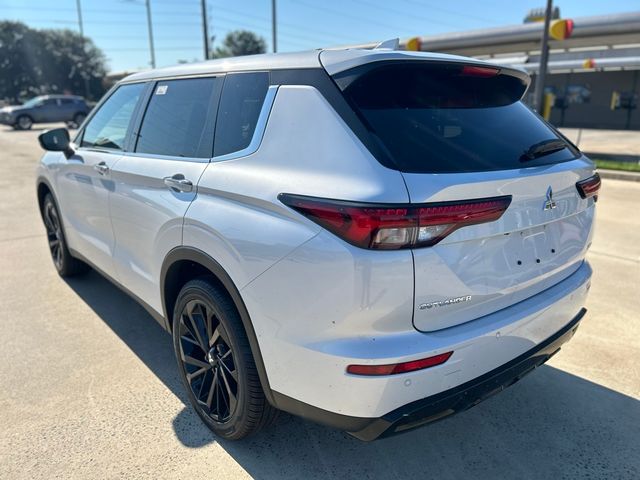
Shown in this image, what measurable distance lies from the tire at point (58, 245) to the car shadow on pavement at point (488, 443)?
7.09 feet

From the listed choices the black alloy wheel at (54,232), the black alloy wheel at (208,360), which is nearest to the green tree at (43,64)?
the black alloy wheel at (54,232)

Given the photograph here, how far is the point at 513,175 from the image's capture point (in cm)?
199

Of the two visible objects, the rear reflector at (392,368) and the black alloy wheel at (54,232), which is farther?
the black alloy wheel at (54,232)

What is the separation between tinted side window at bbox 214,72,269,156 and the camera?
7.46ft

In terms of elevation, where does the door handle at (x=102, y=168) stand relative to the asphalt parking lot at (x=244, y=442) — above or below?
above

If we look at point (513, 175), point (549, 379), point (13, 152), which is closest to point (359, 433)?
point (513, 175)

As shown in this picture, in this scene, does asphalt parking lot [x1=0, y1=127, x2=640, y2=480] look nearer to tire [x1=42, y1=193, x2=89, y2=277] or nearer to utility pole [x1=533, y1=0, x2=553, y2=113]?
tire [x1=42, y1=193, x2=89, y2=277]

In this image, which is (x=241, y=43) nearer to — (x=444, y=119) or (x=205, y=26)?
(x=205, y=26)

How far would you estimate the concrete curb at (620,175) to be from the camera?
10047 millimetres

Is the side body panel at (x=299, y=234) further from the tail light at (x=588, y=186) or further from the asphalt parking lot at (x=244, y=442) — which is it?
the tail light at (x=588, y=186)

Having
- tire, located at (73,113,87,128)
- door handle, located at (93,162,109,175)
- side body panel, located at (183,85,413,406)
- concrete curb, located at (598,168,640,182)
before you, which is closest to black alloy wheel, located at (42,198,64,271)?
door handle, located at (93,162,109,175)

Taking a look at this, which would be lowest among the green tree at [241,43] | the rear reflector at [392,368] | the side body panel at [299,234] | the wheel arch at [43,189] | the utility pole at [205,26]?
the rear reflector at [392,368]

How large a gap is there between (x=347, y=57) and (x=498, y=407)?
6.83ft

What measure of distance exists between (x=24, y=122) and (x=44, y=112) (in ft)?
3.97
